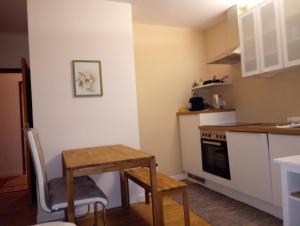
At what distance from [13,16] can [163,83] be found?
88.9 inches

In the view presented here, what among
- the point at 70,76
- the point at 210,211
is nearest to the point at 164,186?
the point at 210,211

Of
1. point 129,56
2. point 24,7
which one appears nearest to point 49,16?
point 24,7

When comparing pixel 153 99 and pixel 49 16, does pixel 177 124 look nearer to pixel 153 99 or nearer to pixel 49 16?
pixel 153 99

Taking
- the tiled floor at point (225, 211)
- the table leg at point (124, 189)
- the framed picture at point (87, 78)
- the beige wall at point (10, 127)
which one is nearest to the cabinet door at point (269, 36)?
the tiled floor at point (225, 211)

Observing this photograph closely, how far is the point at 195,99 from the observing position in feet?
12.5

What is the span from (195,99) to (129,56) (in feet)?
4.33

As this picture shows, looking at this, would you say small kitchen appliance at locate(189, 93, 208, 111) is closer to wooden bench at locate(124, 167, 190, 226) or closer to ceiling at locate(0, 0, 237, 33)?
ceiling at locate(0, 0, 237, 33)

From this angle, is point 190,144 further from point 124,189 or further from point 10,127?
point 10,127

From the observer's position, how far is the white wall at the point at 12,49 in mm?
3848

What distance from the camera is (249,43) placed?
2871 millimetres

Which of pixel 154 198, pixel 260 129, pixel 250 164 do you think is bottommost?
pixel 154 198

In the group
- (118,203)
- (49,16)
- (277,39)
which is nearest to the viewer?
(277,39)

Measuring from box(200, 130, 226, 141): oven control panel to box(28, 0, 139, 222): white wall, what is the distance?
95 centimetres

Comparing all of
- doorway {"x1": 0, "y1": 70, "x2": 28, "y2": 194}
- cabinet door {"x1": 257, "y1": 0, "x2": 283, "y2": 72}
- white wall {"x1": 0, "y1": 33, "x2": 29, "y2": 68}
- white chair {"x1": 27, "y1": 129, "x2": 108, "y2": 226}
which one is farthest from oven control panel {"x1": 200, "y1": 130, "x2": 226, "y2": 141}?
doorway {"x1": 0, "y1": 70, "x2": 28, "y2": 194}
